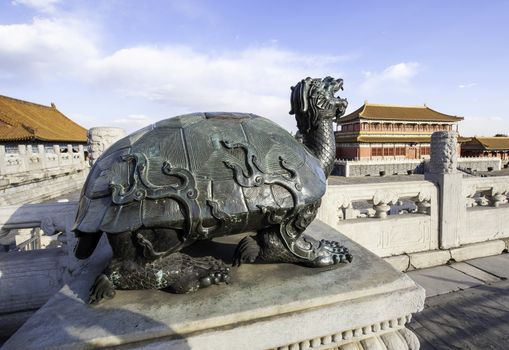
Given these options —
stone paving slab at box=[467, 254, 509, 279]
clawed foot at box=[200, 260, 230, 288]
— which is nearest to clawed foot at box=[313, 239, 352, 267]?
clawed foot at box=[200, 260, 230, 288]

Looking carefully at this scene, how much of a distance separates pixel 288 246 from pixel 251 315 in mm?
498

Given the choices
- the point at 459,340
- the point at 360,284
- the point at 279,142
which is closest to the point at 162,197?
the point at 279,142

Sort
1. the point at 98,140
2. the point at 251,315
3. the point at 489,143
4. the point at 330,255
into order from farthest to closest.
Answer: the point at 489,143 < the point at 98,140 < the point at 330,255 < the point at 251,315

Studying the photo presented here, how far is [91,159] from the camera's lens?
9.99 ft

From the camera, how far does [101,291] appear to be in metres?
1.52

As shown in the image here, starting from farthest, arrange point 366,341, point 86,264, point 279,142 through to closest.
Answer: point 86,264, point 279,142, point 366,341

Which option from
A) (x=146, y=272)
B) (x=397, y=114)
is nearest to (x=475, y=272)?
(x=146, y=272)

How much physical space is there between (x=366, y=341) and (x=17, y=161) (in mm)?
15917

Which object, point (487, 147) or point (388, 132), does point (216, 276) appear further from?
point (487, 147)

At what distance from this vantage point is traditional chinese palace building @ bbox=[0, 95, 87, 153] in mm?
17281

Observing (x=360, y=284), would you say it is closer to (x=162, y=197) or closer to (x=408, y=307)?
(x=408, y=307)

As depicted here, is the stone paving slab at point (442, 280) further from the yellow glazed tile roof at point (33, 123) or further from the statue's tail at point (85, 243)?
the yellow glazed tile roof at point (33, 123)

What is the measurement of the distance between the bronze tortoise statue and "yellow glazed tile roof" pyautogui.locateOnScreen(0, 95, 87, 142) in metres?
20.9

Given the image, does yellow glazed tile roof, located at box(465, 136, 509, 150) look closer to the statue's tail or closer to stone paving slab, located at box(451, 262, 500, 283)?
stone paving slab, located at box(451, 262, 500, 283)
